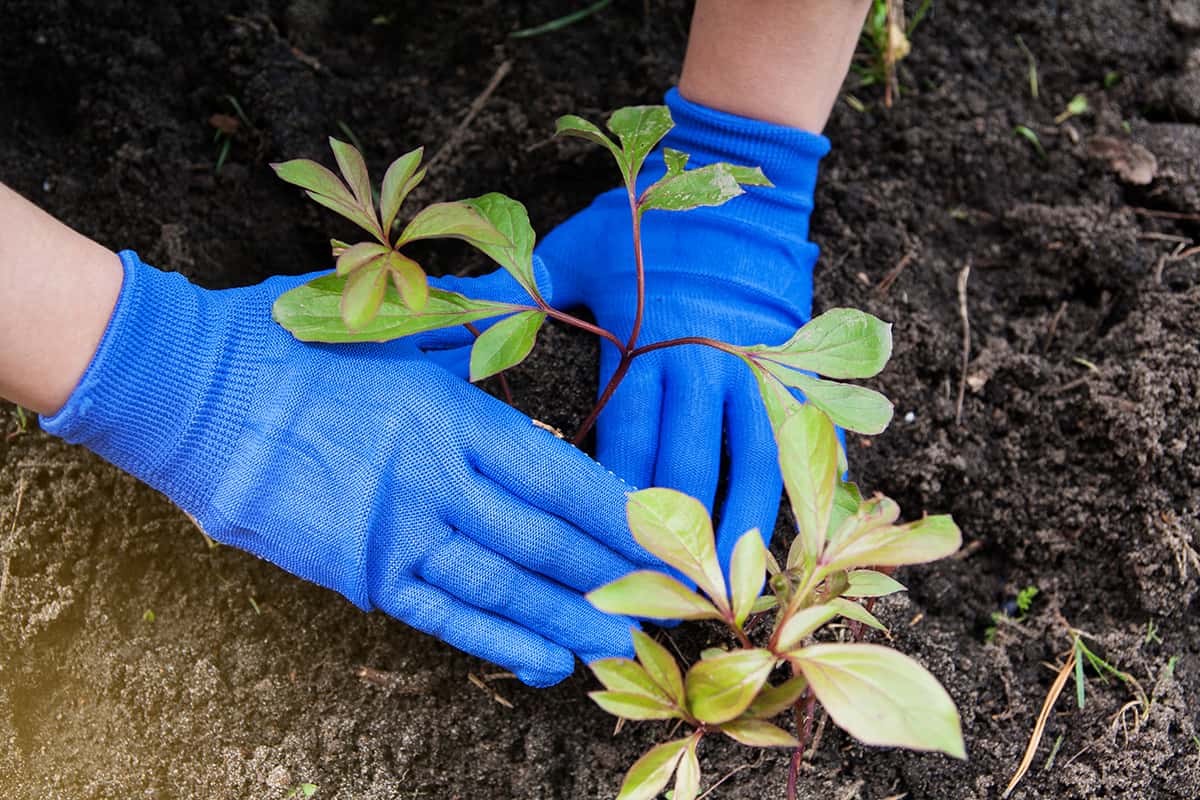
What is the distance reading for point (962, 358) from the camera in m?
1.88

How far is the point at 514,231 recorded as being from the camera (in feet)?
4.38

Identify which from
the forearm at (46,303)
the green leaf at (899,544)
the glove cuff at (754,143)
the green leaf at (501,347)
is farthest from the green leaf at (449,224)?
the glove cuff at (754,143)

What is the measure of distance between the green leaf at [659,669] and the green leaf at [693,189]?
570 millimetres

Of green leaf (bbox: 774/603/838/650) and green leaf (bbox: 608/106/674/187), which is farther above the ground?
green leaf (bbox: 608/106/674/187)

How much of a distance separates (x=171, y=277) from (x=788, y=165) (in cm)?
115

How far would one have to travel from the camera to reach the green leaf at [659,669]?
1.06m

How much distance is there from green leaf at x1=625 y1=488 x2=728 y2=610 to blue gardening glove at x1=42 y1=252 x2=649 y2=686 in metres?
0.44

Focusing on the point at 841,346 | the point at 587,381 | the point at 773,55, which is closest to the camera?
the point at 841,346

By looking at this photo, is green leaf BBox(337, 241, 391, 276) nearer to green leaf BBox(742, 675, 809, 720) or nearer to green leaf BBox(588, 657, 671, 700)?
green leaf BBox(588, 657, 671, 700)

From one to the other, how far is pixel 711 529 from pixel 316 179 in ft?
2.34

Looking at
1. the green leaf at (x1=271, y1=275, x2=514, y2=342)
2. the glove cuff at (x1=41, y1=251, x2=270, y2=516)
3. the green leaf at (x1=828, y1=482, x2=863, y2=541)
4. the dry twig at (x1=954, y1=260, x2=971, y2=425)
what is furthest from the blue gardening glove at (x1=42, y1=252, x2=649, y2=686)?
the dry twig at (x1=954, y1=260, x2=971, y2=425)

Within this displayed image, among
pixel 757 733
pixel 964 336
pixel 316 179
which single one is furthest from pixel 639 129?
pixel 964 336

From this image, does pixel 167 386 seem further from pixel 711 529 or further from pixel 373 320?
pixel 711 529

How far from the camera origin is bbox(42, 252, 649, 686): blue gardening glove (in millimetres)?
1391
